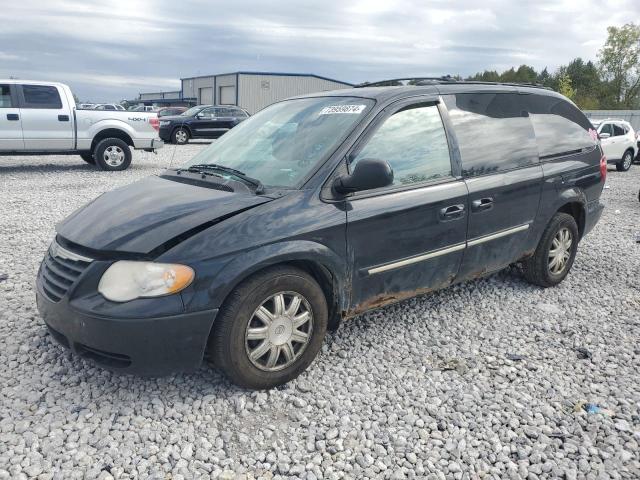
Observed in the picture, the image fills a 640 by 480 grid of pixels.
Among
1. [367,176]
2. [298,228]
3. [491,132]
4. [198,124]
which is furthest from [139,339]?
[198,124]

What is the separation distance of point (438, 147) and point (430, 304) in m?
1.41

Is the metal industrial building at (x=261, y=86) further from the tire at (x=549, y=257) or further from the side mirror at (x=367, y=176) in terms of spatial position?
the side mirror at (x=367, y=176)

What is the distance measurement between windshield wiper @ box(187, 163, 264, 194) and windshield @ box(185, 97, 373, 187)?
37mm

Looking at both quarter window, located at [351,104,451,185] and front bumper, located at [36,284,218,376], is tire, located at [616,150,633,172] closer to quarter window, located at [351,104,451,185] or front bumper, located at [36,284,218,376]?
quarter window, located at [351,104,451,185]

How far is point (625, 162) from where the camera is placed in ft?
56.4

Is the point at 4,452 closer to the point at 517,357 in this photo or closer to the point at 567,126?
the point at 517,357

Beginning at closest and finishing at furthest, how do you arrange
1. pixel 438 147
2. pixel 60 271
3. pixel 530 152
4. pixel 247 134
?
1. pixel 60 271
2. pixel 438 147
3. pixel 247 134
4. pixel 530 152

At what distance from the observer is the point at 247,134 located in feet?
13.5

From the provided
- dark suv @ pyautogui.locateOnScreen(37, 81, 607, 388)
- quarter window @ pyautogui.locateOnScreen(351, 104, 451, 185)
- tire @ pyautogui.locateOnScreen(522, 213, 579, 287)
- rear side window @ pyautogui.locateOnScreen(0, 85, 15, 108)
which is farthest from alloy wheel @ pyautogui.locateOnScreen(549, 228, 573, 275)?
rear side window @ pyautogui.locateOnScreen(0, 85, 15, 108)

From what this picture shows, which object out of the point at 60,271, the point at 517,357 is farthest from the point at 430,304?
the point at 60,271

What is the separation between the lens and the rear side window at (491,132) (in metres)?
4.00

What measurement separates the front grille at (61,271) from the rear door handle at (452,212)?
7.52ft

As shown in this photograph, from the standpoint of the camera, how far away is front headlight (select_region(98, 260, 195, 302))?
2.72 m

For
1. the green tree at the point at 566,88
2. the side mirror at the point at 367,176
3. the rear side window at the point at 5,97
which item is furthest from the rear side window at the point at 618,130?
the green tree at the point at 566,88
